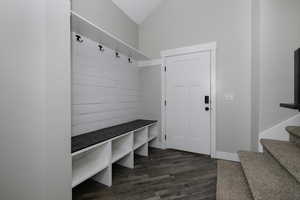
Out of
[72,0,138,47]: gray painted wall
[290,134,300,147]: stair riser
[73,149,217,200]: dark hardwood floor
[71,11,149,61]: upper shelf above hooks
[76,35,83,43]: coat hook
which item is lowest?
[73,149,217,200]: dark hardwood floor

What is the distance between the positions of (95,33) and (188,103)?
210 centimetres

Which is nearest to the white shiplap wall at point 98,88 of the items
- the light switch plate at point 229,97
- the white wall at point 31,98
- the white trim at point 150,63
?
the white trim at point 150,63

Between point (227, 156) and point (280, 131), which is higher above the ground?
point (280, 131)

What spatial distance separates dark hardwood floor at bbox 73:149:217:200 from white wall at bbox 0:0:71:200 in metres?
0.70

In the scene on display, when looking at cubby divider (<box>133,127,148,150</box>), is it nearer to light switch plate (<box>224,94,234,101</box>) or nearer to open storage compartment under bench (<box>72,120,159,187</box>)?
open storage compartment under bench (<box>72,120,159,187</box>)

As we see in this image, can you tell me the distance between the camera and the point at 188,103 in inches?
114

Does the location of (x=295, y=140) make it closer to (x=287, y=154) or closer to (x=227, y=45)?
(x=287, y=154)

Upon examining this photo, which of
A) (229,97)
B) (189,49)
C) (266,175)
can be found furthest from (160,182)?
(189,49)

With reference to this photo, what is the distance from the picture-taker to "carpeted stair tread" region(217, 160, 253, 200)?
4.00ft

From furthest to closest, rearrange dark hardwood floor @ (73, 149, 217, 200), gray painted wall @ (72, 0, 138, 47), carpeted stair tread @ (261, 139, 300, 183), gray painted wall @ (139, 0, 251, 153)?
gray painted wall @ (139, 0, 251, 153) < gray painted wall @ (72, 0, 138, 47) < dark hardwood floor @ (73, 149, 217, 200) < carpeted stair tread @ (261, 139, 300, 183)

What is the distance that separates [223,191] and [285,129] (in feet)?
3.98

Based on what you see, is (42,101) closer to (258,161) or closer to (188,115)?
(258,161)

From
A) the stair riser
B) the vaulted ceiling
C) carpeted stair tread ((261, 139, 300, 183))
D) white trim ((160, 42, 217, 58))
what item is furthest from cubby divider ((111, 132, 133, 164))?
the vaulted ceiling

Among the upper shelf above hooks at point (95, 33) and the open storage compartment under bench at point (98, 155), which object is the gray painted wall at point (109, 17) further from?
the open storage compartment under bench at point (98, 155)
